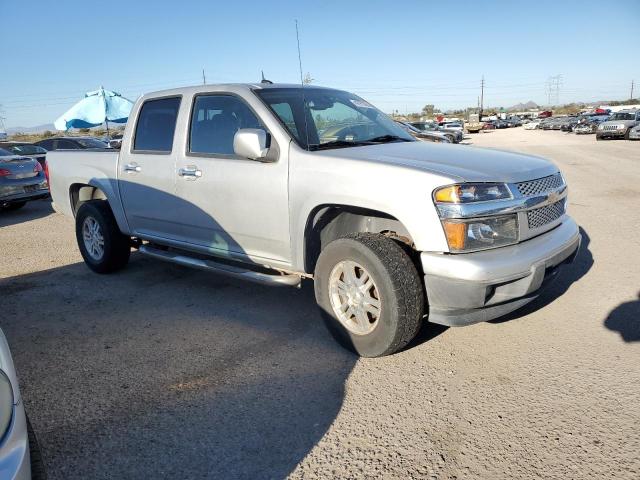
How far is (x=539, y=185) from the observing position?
11.0 ft

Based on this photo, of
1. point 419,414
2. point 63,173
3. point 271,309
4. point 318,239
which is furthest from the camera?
point 63,173

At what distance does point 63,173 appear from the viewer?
19.4 feet

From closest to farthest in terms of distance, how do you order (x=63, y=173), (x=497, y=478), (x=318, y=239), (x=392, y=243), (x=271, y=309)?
(x=497, y=478), (x=392, y=243), (x=318, y=239), (x=271, y=309), (x=63, y=173)

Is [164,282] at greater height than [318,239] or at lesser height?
lesser

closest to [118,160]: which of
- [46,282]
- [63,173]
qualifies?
[63,173]

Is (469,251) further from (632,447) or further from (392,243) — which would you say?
(632,447)

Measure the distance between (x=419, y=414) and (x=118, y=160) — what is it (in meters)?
3.98

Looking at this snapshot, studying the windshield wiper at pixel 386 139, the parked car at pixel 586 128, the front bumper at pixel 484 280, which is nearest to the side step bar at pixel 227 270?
the front bumper at pixel 484 280

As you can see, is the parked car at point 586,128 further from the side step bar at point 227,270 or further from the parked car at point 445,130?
the side step bar at point 227,270

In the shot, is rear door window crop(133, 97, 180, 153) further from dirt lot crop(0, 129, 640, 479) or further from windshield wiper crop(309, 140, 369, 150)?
windshield wiper crop(309, 140, 369, 150)

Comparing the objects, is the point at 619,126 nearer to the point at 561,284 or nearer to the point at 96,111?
the point at 96,111

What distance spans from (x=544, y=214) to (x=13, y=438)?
3198 millimetres

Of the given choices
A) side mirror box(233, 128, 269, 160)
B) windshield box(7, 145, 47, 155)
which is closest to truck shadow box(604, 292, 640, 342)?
side mirror box(233, 128, 269, 160)

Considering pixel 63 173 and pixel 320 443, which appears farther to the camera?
pixel 63 173
